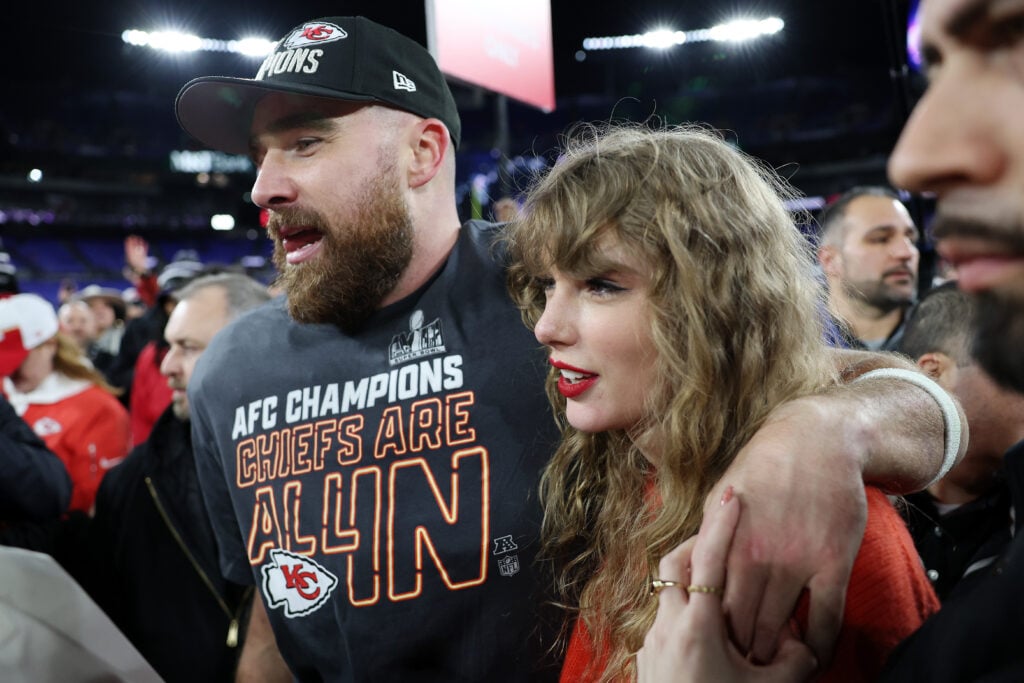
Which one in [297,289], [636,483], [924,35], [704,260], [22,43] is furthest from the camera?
[22,43]

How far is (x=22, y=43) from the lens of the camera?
15594 mm

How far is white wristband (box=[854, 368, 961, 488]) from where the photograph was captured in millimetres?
1180

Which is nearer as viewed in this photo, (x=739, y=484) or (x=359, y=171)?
(x=739, y=484)

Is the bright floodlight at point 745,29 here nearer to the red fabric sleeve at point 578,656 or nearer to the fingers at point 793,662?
the red fabric sleeve at point 578,656

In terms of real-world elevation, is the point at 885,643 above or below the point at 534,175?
below

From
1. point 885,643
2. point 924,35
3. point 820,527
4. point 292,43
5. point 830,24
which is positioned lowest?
point 885,643

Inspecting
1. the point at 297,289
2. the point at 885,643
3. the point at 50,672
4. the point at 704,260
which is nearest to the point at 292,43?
the point at 297,289

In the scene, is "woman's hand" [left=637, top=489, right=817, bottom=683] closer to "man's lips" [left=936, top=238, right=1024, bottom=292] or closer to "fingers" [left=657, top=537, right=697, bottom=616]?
"fingers" [left=657, top=537, right=697, bottom=616]

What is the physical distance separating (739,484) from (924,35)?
0.47 m

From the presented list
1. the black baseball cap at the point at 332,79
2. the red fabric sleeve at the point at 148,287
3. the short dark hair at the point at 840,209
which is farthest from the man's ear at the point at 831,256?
the red fabric sleeve at the point at 148,287

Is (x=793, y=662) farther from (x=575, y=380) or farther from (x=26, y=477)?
(x=26, y=477)

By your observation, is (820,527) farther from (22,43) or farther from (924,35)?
(22,43)

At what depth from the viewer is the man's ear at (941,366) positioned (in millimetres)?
1974

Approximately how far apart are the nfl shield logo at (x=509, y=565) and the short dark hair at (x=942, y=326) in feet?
3.70
